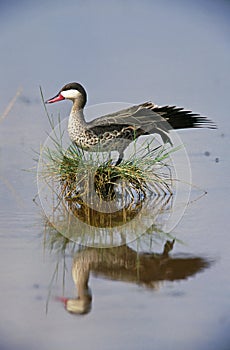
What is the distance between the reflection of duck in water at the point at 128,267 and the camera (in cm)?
328

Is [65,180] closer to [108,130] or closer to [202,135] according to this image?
[108,130]

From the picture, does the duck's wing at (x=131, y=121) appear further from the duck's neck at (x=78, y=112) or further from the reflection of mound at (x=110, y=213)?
the reflection of mound at (x=110, y=213)

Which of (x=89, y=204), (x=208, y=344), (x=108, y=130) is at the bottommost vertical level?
(x=208, y=344)

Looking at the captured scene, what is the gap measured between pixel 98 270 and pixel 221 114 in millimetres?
4963

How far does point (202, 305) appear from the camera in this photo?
3062 mm

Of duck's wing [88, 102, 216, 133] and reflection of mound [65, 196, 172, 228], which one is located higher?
duck's wing [88, 102, 216, 133]

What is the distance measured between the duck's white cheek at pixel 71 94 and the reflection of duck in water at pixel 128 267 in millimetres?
1612

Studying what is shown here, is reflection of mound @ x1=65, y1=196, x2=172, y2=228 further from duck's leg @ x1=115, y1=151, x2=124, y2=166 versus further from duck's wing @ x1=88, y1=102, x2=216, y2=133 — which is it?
duck's wing @ x1=88, y1=102, x2=216, y2=133

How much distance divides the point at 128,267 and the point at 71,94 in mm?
1960

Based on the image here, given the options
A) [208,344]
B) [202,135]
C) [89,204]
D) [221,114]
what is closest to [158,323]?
[208,344]

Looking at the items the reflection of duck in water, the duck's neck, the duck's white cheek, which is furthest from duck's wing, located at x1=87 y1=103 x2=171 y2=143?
the reflection of duck in water

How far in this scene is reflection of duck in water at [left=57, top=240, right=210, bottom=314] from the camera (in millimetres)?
3281

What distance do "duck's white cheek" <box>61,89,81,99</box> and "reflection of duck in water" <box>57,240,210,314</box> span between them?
161 centimetres

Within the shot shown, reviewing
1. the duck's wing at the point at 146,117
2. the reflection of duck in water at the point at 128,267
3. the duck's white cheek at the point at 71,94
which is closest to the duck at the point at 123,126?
the duck's wing at the point at 146,117
